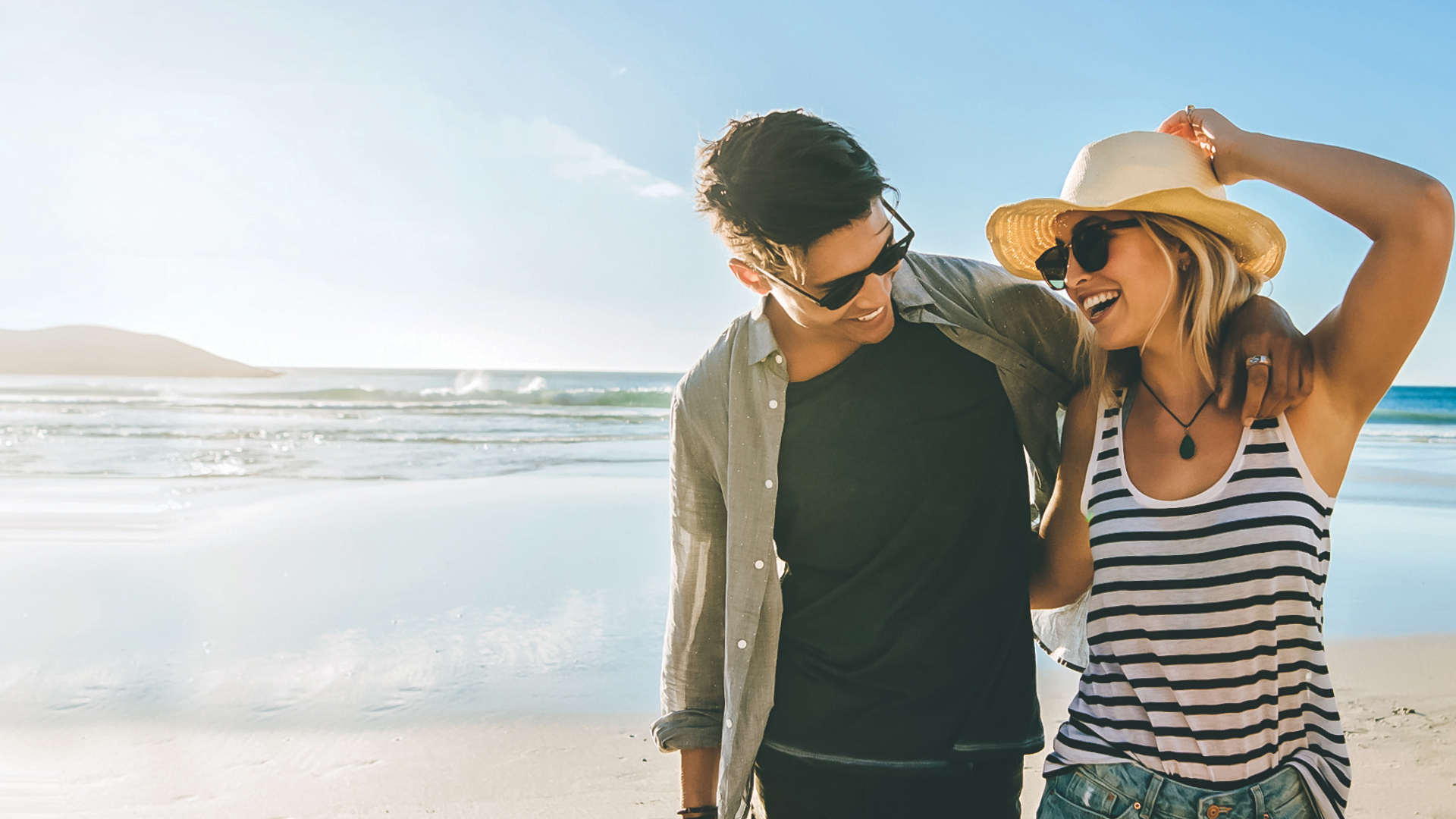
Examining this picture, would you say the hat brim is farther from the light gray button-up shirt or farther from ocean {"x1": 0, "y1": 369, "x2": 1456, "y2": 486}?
ocean {"x1": 0, "y1": 369, "x2": 1456, "y2": 486}

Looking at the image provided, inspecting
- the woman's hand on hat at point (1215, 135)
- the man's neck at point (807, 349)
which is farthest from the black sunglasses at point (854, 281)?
the woman's hand on hat at point (1215, 135)

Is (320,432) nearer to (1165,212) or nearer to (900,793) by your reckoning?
(900,793)

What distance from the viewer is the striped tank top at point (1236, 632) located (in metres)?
1.52

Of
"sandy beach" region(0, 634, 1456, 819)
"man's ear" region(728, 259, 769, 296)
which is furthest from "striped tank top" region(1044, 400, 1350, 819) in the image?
"sandy beach" region(0, 634, 1456, 819)

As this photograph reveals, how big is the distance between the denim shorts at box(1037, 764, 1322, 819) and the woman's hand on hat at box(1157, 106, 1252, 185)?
1.19 m

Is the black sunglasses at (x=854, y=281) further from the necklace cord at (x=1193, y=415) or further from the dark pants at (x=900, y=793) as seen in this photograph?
the dark pants at (x=900, y=793)

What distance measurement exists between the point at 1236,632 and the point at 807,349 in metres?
1.15

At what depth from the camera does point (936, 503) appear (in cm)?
193

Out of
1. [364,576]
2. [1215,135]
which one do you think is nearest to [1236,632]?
[1215,135]

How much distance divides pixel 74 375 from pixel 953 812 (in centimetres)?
5720

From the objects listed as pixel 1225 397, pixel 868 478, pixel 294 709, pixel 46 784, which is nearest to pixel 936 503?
pixel 868 478

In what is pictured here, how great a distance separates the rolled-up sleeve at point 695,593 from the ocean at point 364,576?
2.44 metres

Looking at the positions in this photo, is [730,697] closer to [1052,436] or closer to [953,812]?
[953,812]

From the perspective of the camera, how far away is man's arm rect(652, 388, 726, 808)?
7.29 ft
